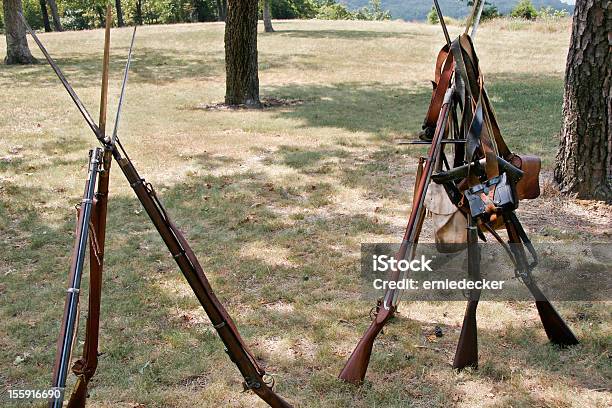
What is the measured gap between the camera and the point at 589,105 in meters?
6.19

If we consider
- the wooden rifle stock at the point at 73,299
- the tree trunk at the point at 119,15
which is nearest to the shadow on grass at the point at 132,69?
the wooden rifle stock at the point at 73,299

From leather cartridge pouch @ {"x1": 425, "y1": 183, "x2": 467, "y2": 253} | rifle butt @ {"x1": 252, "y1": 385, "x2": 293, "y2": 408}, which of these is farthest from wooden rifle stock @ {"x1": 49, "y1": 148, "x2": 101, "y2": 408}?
leather cartridge pouch @ {"x1": 425, "y1": 183, "x2": 467, "y2": 253}

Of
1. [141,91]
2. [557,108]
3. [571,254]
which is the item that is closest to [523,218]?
[571,254]

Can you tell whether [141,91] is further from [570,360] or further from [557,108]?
[570,360]

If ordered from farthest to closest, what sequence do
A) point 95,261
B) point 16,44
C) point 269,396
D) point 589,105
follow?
point 16,44, point 589,105, point 269,396, point 95,261

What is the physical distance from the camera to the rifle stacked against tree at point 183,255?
2.53 meters

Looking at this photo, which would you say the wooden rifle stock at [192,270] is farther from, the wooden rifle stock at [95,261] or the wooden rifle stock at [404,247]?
the wooden rifle stock at [404,247]

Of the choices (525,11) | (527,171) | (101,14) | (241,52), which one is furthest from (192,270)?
(101,14)

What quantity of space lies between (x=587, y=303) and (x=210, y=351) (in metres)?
2.81

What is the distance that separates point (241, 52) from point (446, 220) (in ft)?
31.8

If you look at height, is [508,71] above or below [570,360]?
above

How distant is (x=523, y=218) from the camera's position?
20.8 feet

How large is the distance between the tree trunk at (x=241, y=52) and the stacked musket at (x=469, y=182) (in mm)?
9118

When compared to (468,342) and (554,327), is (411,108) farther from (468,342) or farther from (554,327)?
(468,342)
